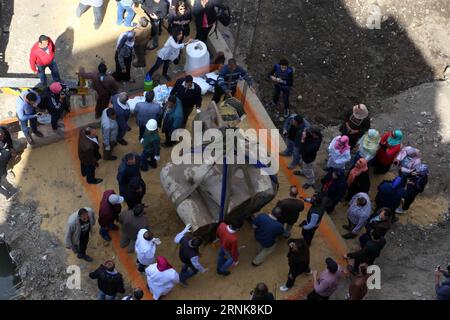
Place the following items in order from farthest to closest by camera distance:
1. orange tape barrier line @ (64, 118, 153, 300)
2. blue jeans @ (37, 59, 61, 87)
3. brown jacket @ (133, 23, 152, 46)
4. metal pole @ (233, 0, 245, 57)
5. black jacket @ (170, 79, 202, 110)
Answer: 1. metal pole @ (233, 0, 245, 57)
2. brown jacket @ (133, 23, 152, 46)
3. blue jeans @ (37, 59, 61, 87)
4. black jacket @ (170, 79, 202, 110)
5. orange tape barrier line @ (64, 118, 153, 300)

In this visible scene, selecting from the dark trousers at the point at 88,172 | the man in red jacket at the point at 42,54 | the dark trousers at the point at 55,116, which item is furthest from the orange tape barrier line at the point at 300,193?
the man in red jacket at the point at 42,54

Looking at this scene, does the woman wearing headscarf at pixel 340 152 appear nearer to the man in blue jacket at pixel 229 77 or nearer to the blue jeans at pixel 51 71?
the man in blue jacket at pixel 229 77

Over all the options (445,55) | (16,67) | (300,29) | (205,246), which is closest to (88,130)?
(205,246)

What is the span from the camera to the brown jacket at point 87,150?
32.1 ft

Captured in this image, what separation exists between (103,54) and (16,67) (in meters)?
1.82

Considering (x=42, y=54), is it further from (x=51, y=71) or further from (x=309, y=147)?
(x=309, y=147)

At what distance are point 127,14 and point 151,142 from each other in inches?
154

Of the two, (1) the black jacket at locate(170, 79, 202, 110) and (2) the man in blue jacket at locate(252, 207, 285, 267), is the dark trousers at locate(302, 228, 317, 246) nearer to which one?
(2) the man in blue jacket at locate(252, 207, 285, 267)

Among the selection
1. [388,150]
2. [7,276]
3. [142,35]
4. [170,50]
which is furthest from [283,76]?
[7,276]

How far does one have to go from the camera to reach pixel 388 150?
10.6 metres

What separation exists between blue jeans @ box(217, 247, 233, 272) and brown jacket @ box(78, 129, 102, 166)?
2.70 meters

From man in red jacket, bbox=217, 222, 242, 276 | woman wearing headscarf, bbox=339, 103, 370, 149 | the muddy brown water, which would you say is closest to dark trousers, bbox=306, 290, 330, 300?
man in red jacket, bbox=217, 222, 242, 276

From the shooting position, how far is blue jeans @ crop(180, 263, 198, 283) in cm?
928

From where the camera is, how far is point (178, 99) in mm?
10477
